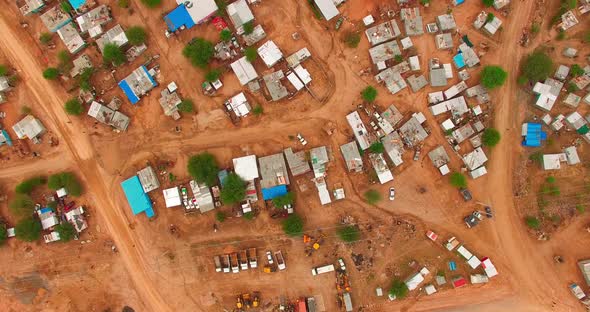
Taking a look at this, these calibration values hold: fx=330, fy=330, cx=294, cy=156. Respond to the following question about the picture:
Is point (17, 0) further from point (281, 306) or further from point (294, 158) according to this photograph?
point (281, 306)

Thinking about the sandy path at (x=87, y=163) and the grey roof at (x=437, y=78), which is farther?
the sandy path at (x=87, y=163)

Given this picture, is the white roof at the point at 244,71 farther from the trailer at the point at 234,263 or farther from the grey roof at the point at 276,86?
the trailer at the point at 234,263

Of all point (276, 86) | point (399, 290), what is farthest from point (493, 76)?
point (399, 290)

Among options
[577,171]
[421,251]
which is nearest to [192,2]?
[421,251]

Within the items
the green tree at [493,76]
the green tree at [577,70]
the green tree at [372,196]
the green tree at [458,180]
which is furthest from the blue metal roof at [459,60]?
the green tree at [372,196]

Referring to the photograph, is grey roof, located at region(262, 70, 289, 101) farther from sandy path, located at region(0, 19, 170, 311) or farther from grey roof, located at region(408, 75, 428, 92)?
sandy path, located at region(0, 19, 170, 311)

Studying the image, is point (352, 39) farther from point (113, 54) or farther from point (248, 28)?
point (113, 54)
